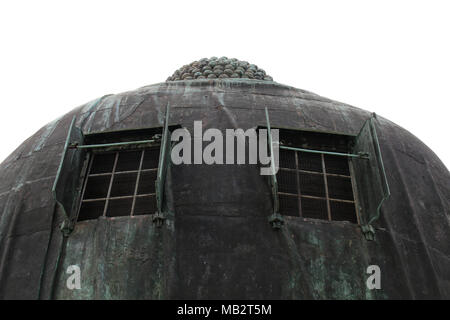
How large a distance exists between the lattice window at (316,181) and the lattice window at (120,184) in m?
2.32

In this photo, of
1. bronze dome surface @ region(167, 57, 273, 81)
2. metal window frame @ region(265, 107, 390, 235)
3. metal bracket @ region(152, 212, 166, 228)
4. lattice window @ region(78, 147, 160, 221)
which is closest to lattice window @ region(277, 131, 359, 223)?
metal window frame @ region(265, 107, 390, 235)

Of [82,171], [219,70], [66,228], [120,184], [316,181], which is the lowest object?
[66,228]

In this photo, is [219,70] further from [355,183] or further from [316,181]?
[355,183]

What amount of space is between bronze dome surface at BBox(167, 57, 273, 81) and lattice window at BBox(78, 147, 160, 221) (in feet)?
21.6

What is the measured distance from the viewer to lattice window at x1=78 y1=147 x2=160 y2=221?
9.30 metres

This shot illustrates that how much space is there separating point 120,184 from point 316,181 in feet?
11.6

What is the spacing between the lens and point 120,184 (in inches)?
383

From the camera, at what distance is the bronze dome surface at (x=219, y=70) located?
16469mm

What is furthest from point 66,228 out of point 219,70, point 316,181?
point 219,70

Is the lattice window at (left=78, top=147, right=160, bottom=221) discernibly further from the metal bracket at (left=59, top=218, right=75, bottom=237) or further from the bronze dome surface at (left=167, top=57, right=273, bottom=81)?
the bronze dome surface at (left=167, top=57, right=273, bottom=81)

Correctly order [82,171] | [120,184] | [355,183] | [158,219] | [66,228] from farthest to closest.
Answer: [82,171]
[355,183]
[120,184]
[66,228]
[158,219]

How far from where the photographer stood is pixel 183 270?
8.11m

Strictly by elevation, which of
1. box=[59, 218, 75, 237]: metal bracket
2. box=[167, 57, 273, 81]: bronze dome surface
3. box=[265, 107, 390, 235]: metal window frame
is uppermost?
box=[167, 57, 273, 81]: bronze dome surface
